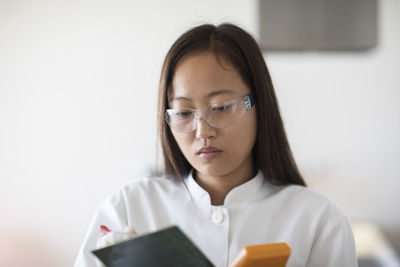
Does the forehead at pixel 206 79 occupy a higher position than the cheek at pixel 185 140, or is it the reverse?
the forehead at pixel 206 79

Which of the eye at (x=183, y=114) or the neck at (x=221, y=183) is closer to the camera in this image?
the eye at (x=183, y=114)

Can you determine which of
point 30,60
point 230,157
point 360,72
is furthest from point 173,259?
point 360,72

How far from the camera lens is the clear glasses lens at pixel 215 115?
1013 mm

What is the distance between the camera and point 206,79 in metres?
1.01

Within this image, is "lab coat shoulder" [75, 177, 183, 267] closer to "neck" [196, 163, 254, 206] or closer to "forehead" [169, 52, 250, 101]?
"neck" [196, 163, 254, 206]

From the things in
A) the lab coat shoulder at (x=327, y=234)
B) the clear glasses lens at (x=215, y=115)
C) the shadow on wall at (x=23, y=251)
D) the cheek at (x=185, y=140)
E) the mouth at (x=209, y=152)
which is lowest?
the shadow on wall at (x=23, y=251)

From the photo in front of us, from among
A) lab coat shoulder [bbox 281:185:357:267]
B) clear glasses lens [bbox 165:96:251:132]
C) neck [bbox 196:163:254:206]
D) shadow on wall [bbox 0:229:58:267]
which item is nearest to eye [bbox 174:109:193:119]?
clear glasses lens [bbox 165:96:251:132]

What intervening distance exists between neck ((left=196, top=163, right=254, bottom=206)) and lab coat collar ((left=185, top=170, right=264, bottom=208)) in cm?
3

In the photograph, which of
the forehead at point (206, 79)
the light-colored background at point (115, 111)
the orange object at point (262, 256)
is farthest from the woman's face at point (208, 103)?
the light-colored background at point (115, 111)

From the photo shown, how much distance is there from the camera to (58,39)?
296 cm

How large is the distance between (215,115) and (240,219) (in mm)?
300

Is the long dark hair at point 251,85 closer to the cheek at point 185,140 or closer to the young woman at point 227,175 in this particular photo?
the young woman at point 227,175

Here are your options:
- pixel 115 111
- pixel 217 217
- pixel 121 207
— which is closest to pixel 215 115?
pixel 217 217

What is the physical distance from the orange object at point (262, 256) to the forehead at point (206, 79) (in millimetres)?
425
